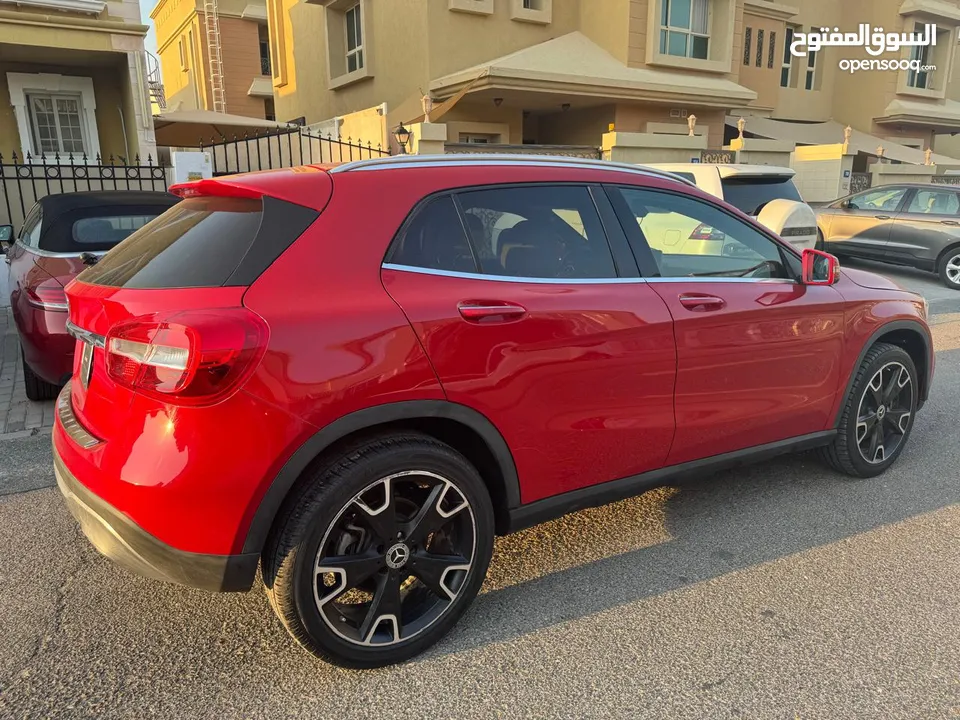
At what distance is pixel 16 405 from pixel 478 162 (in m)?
4.39

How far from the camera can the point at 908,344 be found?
13.8 ft

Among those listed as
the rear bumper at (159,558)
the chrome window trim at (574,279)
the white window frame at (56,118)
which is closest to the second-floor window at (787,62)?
the white window frame at (56,118)

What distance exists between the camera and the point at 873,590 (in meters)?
2.93

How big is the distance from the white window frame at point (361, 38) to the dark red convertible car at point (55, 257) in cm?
1254

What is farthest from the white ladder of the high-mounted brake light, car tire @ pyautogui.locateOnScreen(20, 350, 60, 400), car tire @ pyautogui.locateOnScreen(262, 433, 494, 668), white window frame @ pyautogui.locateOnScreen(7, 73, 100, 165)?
car tire @ pyautogui.locateOnScreen(262, 433, 494, 668)

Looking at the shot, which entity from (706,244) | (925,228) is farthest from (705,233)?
(925,228)

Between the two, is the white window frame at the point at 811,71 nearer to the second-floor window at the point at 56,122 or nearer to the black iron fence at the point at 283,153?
the black iron fence at the point at 283,153

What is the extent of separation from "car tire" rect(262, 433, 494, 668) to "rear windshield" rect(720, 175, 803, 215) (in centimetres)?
670

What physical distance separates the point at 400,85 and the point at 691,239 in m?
14.1

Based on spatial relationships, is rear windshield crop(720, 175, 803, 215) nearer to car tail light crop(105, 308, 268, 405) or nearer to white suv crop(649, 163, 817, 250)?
white suv crop(649, 163, 817, 250)

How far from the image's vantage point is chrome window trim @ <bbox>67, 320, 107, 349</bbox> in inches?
91.6

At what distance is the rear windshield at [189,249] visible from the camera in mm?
2246

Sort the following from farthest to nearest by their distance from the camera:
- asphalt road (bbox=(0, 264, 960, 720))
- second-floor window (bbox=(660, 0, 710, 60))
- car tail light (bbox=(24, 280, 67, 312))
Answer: second-floor window (bbox=(660, 0, 710, 60))
car tail light (bbox=(24, 280, 67, 312))
asphalt road (bbox=(0, 264, 960, 720))

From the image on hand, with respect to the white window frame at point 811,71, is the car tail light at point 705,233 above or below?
below
